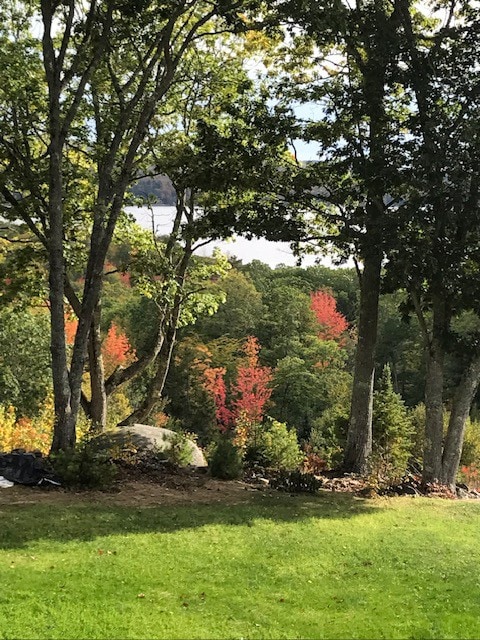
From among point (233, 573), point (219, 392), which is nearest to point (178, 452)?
point (233, 573)

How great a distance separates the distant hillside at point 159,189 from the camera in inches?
567

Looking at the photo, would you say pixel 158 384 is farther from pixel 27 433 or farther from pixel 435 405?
pixel 27 433

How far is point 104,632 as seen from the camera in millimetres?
3893

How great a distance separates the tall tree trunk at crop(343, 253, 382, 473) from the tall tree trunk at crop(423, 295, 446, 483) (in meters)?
1.13

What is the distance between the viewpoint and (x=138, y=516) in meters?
Result: 6.89

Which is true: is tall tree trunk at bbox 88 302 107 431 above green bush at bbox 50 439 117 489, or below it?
above

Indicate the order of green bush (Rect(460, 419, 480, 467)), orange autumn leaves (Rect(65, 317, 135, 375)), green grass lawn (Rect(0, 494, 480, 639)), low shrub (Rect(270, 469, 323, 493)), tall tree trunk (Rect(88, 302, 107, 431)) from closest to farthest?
green grass lawn (Rect(0, 494, 480, 639)) → low shrub (Rect(270, 469, 323, 493)) → tall tree trunk (Rect(88, 302, 107, 431)) → green bush (Rect(460, 419, 480, 467)) → orange autumn leaves (Rect(65, 317, 135, 375))

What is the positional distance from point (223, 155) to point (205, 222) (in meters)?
1.27

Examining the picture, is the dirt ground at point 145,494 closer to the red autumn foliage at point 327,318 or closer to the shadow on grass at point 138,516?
the shadow on grass at point 138,516

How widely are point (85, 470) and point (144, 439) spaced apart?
216 cm

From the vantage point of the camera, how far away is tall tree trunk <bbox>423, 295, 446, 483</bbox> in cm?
1024

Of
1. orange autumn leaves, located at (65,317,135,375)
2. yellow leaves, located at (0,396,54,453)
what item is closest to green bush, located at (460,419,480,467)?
yellow leaves, located at (0,396,54,453)

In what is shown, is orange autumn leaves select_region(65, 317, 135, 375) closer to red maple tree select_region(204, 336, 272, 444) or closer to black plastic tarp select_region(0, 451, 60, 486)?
red maple tree select_region(204, 336, 272, 444)

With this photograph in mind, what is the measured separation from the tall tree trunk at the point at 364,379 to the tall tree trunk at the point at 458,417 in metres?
1.47
